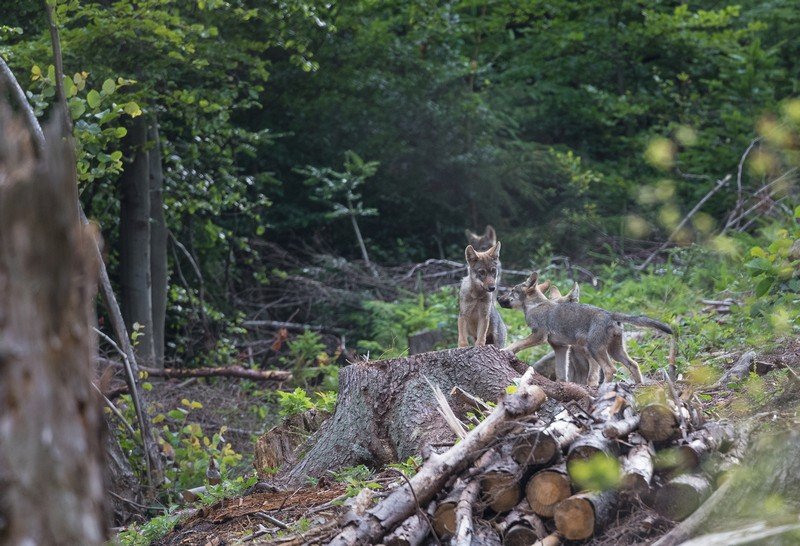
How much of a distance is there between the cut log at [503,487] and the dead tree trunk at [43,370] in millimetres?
3028

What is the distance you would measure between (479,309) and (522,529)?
18.1 feet

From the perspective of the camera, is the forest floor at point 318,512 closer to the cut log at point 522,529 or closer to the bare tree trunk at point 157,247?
the cut log at point 522,529

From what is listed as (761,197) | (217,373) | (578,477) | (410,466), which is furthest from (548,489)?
(761,197)

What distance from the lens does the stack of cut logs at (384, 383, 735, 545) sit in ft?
19.2

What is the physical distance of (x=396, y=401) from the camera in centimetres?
832

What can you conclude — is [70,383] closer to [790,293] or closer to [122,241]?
[790,293]

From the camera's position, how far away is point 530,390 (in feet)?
22.1

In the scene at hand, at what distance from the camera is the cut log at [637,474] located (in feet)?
19.3

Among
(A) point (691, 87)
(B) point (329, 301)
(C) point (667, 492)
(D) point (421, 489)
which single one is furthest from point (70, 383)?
(A) point (691, 87)

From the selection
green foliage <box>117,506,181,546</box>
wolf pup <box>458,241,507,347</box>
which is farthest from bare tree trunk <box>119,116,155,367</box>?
green foliage <box>117,506,181,546</box>

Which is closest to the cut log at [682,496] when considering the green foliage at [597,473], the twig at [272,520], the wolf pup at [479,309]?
the green foliage at [597,473]

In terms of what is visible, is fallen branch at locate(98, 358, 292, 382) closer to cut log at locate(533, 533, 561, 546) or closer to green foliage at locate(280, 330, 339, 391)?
green foliage at locate(280, 330, 339, 391)

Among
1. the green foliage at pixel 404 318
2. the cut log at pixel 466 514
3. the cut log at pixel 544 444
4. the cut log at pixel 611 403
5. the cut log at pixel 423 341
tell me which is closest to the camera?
the cut log at pixel 466 514

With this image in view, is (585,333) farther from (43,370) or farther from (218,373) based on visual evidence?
(43,370)
